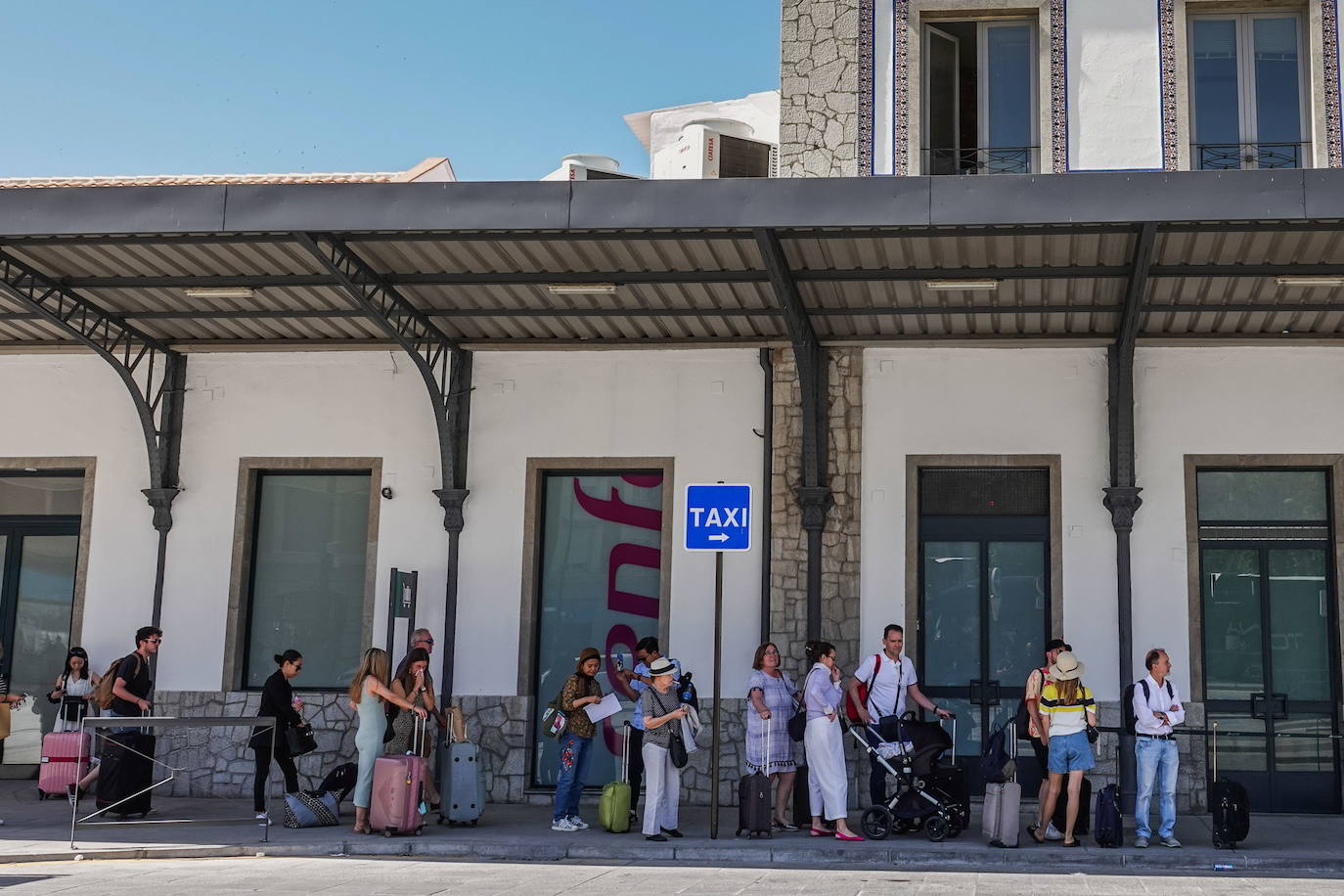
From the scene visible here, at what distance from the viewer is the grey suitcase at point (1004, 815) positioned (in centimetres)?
1118

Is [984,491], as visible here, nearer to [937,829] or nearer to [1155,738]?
[1155,738]

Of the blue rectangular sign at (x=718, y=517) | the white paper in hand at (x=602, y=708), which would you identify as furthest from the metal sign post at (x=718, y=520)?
the white paper in hand at (x=602, y=708)

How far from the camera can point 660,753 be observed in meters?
11.7

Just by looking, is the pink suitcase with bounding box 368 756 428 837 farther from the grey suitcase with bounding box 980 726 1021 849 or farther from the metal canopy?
the grey suitcase with bounding box 980 726 1021 849

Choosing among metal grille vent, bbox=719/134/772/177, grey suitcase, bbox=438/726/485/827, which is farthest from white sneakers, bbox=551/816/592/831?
metal grille vent, bbox=719/134/772/177

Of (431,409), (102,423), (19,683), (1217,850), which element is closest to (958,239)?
(1217,850)

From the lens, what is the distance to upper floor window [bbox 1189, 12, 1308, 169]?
15.6 m

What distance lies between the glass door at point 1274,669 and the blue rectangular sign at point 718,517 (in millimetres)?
5396

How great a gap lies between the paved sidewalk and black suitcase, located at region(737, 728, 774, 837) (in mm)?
151

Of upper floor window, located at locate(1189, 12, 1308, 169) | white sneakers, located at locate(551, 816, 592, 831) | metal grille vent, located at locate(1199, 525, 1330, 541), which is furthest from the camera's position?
upper floor window, located at locate(1189, 12, 1308, 169)

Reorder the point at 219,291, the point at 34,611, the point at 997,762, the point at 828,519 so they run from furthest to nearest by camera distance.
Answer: the point at 34,611
the point at 828,519
the point at 219,291
the point at 997,762

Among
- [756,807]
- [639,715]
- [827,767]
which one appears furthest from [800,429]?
[756,807]

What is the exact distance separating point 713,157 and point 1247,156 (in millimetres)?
6470

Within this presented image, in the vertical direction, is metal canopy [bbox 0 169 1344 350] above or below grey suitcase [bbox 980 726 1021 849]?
above
